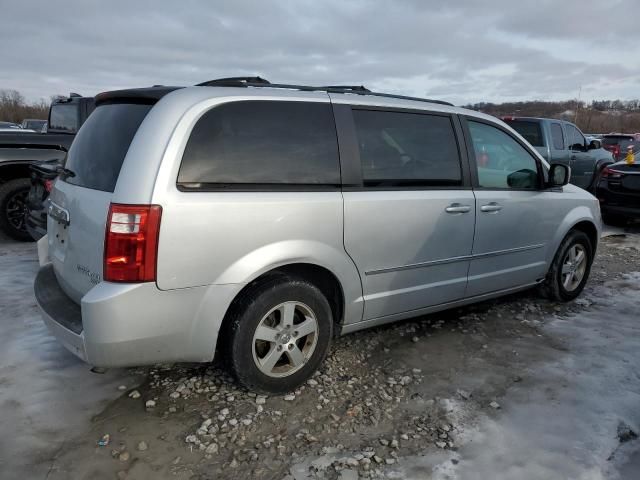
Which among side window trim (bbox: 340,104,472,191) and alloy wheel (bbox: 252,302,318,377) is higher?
side window trim (bbox: 340,104,472,191)

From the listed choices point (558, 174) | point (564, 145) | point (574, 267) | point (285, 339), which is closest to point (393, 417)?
point (285, 339)

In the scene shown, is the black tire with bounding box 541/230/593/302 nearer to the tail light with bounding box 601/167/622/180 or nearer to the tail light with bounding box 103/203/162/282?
the tail light with bounding box 103/203/162/282

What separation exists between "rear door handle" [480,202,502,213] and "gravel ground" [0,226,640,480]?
3.18 ft

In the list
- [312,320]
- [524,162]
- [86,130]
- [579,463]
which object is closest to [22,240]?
[86,130]

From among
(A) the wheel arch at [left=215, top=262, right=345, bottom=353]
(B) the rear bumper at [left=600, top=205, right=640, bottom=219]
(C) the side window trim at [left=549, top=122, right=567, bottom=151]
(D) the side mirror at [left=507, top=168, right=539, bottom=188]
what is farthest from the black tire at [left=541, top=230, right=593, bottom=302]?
(C) the side window trim at [left=549, top=122, right=567, bottom=151]

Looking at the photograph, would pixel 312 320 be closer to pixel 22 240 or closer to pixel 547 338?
pixel 547 338

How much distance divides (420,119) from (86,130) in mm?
2163

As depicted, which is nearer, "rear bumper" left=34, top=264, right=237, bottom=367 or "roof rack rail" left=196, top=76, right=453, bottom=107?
"rear bumper" left=34, top=264, right=237, bottom=367

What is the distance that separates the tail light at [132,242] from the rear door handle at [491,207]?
237cm

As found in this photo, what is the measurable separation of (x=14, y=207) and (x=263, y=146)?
520 centimetres

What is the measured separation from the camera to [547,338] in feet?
12.6

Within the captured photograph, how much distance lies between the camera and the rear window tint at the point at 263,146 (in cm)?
253

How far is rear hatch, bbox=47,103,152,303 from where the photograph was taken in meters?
2.50

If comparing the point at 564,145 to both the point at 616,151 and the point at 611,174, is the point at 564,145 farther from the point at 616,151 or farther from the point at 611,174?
the point at 616,151
